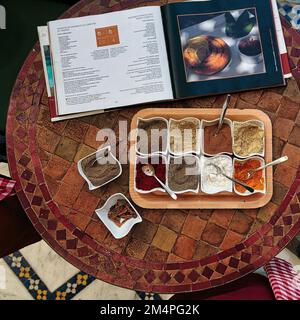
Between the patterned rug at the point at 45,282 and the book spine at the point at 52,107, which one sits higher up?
the book spine at the point at 52,107

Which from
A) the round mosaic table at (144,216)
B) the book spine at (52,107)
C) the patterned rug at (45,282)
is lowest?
the patterned rug at (45,282)

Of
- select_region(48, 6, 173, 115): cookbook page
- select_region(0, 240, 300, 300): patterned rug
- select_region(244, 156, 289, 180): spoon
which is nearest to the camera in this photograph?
select_region(244, 156, 289, 180): spoon

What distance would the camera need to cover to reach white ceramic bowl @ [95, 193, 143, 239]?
5.39 feet

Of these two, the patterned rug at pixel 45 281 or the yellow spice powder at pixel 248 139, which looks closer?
the yellow spice powder at pixel 248 139

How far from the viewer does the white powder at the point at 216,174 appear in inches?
64.3

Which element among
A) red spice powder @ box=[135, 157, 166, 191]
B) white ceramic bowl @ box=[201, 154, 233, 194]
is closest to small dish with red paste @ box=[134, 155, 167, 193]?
red spice powder @ box=[135, 157, 166, 191]

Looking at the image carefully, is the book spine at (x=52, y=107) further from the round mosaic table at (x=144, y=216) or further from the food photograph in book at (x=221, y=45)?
the food photograph in book at (x=221, y=45)

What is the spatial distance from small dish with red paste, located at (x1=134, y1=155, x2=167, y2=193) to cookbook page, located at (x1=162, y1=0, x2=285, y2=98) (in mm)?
304

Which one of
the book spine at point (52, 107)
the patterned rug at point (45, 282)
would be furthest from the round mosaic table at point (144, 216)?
the patterned rug at point (45, 282)

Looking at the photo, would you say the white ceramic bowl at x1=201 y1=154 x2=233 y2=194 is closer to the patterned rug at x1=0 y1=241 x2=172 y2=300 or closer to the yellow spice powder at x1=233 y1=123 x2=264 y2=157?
the yellow spice powder at x1=233 y1=123 x2=264 y2=157

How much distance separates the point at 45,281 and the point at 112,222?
112 cm

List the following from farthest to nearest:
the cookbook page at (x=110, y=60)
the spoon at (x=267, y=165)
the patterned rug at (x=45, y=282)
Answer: the patterned rug at (x=45, y=282), the cookbook page at (x=110, y=60), the spoon at (x=267, y=165)
